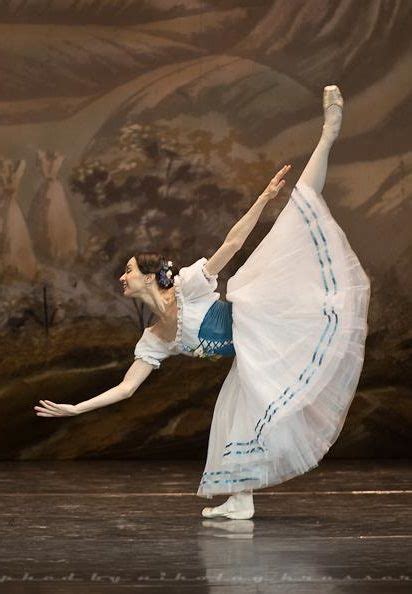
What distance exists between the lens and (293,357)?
541 cm

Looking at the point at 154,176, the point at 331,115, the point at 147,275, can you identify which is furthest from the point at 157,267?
the point at 154,176

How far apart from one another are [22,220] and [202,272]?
12.1 feet

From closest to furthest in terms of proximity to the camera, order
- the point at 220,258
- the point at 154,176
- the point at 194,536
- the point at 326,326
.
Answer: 1. the point at 194,536
2. the point at 326,326
3. the point at 220,258
4. the point at 154,176

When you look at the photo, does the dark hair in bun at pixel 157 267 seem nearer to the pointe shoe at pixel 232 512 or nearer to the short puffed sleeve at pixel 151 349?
the short puffed sleeve at pixel 151 349

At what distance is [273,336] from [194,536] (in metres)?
0.84

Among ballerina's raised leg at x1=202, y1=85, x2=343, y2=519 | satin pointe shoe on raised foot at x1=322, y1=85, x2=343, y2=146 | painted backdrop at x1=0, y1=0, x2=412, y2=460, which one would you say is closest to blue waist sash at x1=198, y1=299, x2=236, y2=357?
ballerina's raised leg at x1=202, y1=85, x2=343, y2=519

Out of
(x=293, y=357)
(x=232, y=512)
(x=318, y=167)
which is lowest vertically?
(x=232, y=512)

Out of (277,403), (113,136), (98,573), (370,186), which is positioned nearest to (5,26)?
(113,136)

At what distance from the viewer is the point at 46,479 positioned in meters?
7.69

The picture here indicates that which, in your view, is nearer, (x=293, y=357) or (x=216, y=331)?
(x=293, y=357)

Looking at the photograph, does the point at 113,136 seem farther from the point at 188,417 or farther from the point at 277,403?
the point at 277,403

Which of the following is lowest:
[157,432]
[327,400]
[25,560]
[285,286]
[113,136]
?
[157,432]

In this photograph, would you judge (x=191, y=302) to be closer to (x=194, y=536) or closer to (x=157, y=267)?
(x=157, y=267)

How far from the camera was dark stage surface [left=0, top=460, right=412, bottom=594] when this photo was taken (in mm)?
4242
